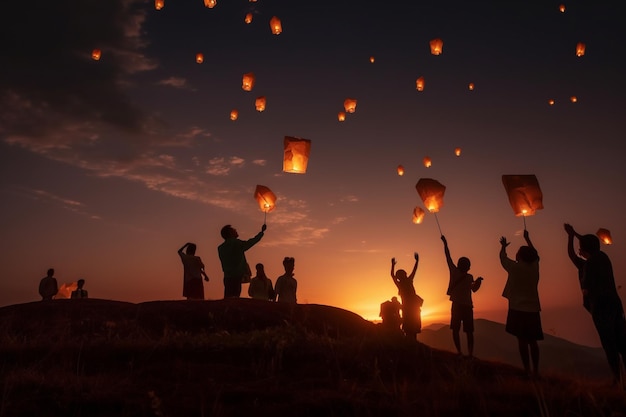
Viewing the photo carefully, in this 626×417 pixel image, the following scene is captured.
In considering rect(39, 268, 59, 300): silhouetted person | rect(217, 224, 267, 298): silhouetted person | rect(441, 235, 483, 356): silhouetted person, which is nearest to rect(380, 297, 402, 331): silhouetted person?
rect(441, 235, 483, 356): silhouetted person

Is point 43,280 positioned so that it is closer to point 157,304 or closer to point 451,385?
point 157,304

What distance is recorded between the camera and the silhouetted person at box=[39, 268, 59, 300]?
15.5 meters

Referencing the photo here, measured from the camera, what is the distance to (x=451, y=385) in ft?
17.8

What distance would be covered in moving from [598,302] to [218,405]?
18.9 feet

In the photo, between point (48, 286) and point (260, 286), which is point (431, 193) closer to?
point (260, 286)

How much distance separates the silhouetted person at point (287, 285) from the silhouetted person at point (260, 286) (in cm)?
32

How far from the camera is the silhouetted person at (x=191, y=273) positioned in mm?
11344

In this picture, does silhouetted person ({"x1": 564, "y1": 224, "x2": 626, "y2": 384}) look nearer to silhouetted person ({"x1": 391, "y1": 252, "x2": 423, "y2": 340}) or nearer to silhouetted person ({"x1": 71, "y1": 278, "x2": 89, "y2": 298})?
silhouetted person ({"x1": 391, "y1": 252, "x2": 423, "y2": 340})

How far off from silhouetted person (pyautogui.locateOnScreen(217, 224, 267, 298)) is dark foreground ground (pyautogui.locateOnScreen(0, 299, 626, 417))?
1102 mm

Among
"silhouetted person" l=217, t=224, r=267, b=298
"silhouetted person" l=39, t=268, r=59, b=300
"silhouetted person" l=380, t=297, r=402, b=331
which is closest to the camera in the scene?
"silhouetted person" l=217, t=224, r=267, b=298

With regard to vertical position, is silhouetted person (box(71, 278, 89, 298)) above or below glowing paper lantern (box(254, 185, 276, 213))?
below

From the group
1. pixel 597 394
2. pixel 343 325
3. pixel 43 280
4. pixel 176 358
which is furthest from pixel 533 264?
pixel 43 280


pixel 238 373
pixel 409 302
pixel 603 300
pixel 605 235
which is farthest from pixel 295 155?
pixel 605 235

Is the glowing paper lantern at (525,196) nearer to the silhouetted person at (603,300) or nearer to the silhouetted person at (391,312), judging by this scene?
the silhouetted person at (603,300)
